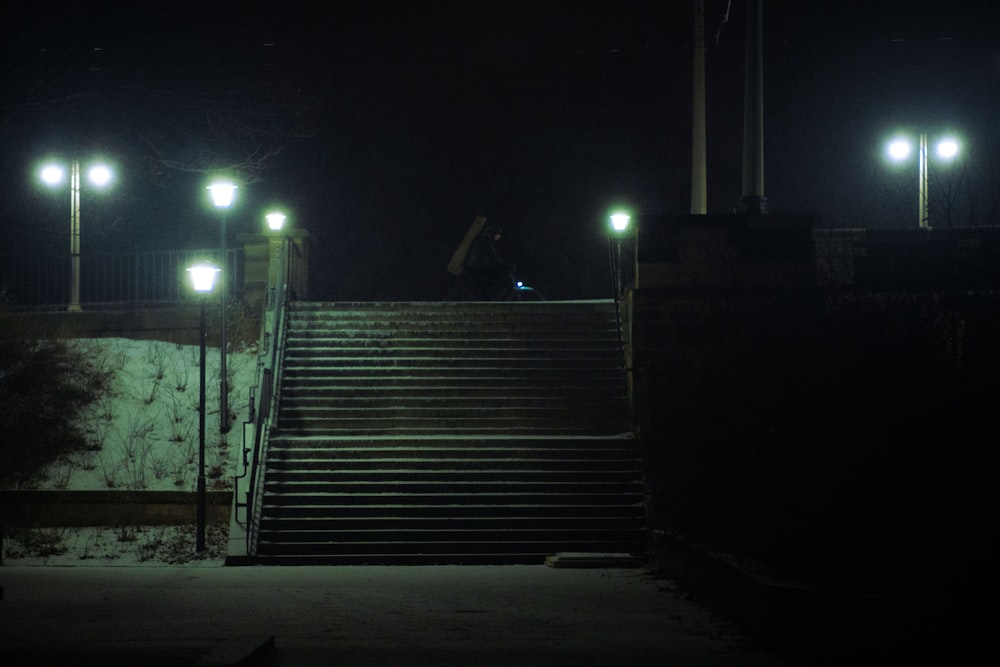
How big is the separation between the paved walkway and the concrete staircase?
68.3 inches

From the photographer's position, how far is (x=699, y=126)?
2155 centimetres

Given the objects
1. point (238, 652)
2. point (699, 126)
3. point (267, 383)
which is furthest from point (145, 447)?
point (238, 652)

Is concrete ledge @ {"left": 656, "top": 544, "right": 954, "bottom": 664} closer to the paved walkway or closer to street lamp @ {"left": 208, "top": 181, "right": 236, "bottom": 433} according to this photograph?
the paved walkway

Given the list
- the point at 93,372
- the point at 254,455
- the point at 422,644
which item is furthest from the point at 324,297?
the point at 422,644

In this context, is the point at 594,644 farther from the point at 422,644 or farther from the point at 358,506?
the point at 358,506

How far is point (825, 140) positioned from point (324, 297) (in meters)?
15.2

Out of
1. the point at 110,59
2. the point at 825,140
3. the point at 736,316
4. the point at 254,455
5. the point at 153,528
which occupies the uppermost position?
the point at 825,140

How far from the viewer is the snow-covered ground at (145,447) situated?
15125 mm

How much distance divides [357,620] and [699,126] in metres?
14.7

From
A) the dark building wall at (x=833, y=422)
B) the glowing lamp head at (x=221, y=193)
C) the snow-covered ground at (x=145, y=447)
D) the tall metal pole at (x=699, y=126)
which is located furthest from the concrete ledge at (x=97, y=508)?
the tall metal pole at (x=699, y=126)

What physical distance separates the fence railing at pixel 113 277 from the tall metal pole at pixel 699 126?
9918 millimetres

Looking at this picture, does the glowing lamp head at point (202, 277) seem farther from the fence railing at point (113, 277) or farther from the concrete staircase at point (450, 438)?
the fence railing at point (113, 277)

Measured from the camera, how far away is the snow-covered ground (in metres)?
15.1

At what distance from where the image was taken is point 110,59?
13461 mm
